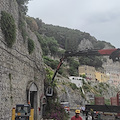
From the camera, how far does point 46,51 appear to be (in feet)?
192

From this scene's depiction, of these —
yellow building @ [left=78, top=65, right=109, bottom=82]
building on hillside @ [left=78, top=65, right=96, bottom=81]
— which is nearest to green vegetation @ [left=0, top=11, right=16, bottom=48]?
yellow building @ [left=78, top=65, right=109, bottom=82]

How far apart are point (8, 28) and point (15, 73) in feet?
8.00

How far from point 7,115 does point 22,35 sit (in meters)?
5.00

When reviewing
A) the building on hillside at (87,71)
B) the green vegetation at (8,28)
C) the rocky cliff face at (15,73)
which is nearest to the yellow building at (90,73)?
the building on hillside at (87,71)

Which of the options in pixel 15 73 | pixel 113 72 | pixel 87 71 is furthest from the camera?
pixel 113 72

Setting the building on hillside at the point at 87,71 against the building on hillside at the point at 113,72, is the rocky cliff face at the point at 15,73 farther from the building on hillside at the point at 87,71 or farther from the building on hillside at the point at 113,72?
the building on hillside at the point at 113,72

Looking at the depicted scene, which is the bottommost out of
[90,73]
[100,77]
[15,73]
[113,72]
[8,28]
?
[100,77]

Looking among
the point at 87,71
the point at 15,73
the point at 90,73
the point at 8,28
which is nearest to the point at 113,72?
the point at 90,73

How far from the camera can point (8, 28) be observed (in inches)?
350

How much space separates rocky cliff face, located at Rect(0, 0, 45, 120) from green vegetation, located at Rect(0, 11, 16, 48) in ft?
0.91

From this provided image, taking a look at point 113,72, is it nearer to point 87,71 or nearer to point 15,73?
point 87,71

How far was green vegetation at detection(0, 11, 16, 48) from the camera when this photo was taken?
852cm

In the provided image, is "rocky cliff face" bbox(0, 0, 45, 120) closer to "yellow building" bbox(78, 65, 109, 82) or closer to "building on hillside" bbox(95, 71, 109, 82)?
"yellow building" bbox(78, 65, 109, 82)

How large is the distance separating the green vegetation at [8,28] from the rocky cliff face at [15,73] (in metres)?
0.28
